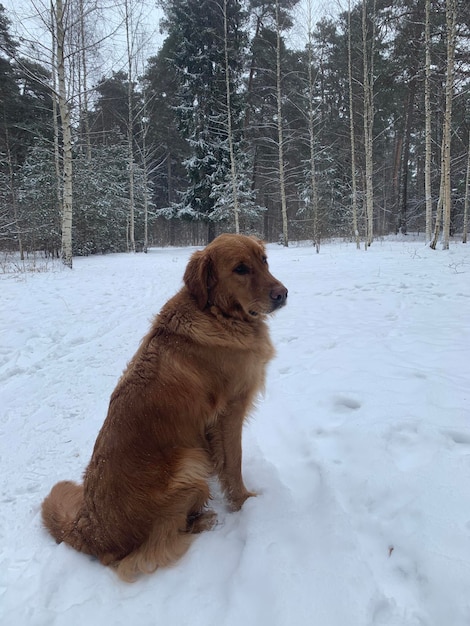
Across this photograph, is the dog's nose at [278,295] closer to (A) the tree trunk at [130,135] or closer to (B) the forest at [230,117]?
(B) the forest at [230,117]

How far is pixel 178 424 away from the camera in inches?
67.3

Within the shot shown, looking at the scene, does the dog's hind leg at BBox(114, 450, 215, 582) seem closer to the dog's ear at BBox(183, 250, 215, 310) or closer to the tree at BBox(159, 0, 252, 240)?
the dog's ear at BBox(183, 250, 215, 310)

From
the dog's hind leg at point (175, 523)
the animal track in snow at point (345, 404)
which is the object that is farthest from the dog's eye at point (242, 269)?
the animal track in snow at point (345, 404)

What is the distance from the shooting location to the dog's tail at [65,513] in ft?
5.48

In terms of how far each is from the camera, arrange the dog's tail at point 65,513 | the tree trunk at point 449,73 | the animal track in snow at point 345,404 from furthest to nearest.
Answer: the tree trunk at point 449,73 → the animal track in snow at point 345,404 → the dog's tail at point 65,513

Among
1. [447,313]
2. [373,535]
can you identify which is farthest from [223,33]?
[373,535]

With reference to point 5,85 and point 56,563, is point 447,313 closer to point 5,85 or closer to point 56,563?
point 56,563

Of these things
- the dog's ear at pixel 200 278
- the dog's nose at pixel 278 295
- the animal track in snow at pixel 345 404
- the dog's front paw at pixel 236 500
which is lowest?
the dog's front paw at pixel 236 500

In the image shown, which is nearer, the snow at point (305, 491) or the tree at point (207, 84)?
the snow at point (305, 491)

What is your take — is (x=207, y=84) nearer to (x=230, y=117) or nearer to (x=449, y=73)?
(x=230, y=117)

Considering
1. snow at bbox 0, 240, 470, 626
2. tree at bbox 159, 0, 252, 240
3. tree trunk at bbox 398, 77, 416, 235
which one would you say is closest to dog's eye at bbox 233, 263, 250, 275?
snow at bbox 0, 240, 470, 626

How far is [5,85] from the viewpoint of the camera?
1820 centimetres

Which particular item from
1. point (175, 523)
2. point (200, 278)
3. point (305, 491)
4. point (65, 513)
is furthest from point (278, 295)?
point (65, 513)

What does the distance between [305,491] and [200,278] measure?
1339mm
